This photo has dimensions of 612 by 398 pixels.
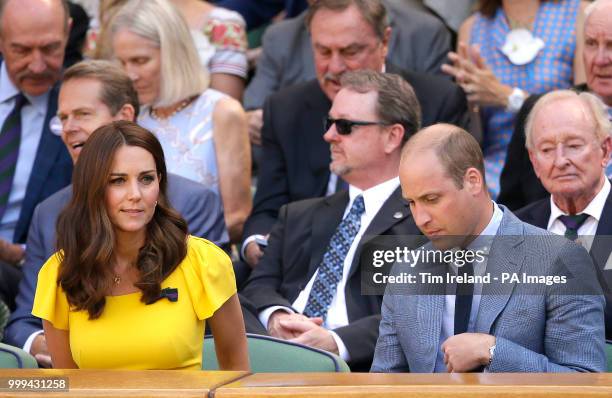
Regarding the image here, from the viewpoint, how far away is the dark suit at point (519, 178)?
4.01m

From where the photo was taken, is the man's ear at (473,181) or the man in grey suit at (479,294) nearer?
the man in grey suit at (479,294)

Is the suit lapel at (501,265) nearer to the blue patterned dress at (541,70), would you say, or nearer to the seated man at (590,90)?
the seated man at (590,90)

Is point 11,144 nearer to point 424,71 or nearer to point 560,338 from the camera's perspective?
point 424,71

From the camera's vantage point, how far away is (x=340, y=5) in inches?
177

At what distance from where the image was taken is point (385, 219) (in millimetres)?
3793

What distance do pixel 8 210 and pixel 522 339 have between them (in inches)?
99.5

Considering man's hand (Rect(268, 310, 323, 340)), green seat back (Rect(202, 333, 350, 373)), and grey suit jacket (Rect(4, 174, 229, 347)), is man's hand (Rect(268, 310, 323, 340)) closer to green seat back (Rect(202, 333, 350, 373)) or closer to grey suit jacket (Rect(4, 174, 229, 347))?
grey suit jacket (Rect(4, 174, 229, 347))

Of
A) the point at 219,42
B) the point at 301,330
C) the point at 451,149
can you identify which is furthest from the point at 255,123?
the point at 451,149

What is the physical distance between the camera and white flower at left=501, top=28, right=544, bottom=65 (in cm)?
472

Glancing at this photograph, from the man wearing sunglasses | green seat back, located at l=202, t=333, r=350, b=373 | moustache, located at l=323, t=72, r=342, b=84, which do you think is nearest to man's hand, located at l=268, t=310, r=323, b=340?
green seat back, located at l=202, t=333, r=350, b=373

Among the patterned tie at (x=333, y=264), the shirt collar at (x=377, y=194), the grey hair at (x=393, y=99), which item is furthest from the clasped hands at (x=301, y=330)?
the grey hair at (x=393, y=99)

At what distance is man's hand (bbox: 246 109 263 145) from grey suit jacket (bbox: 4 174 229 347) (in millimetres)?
904

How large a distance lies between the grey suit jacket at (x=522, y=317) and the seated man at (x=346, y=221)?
750 mm

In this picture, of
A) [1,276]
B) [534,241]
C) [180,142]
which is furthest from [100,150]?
[180,142]
